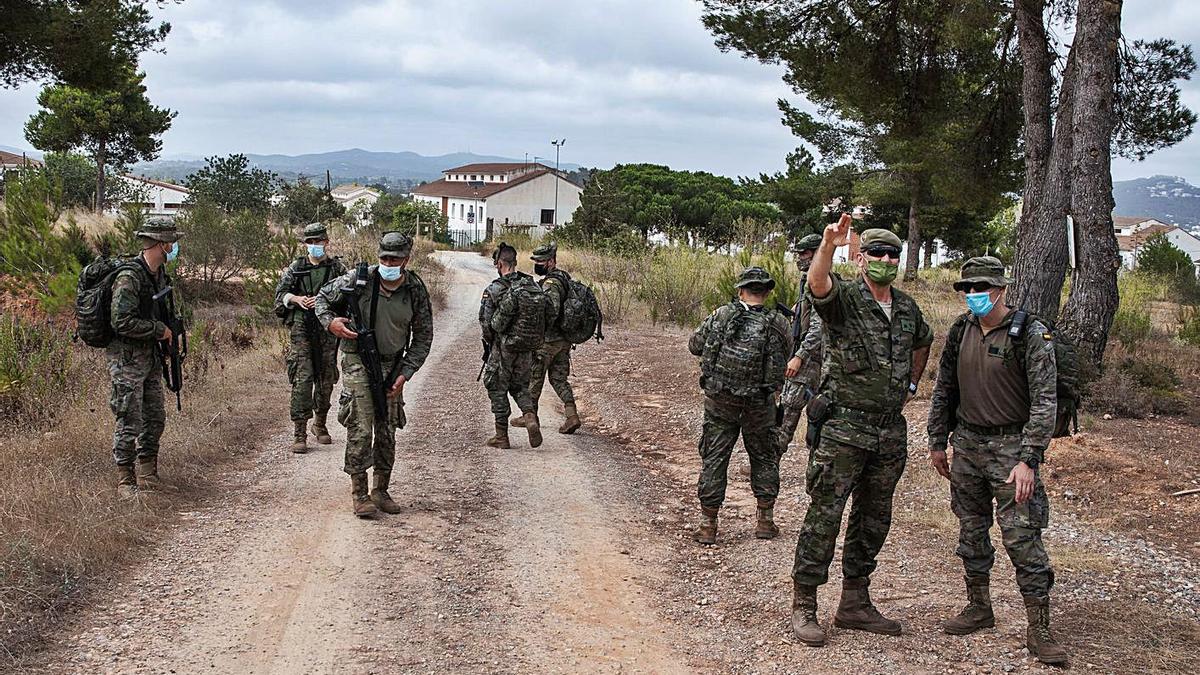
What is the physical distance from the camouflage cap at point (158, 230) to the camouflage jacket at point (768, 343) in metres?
3.74

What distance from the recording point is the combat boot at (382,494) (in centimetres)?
688

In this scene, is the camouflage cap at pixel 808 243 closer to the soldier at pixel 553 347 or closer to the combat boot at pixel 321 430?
the soldier at pixel 553 347

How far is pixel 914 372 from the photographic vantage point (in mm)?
4902

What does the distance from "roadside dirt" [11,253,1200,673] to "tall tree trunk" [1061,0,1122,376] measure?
2.77 m

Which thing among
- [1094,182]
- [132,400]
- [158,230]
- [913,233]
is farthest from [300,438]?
[913,233]

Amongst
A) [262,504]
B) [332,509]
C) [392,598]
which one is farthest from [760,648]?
[262,504]

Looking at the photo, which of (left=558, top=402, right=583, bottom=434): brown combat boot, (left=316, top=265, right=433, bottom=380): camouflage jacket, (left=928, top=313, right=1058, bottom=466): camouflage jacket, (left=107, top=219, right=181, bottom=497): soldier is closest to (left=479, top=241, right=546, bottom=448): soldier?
(left=558, top=402, right=583, bottom=434): brown combat boot

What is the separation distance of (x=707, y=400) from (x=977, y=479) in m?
2.04

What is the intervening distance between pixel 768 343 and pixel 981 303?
1.77 meters

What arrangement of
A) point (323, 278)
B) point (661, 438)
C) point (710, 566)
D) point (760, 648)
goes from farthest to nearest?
point (661, 438), point (323, 278), point (710, 566), point (760, 648)

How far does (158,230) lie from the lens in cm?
683

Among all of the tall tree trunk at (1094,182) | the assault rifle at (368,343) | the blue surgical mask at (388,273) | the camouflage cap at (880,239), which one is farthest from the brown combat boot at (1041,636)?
the tall tree trunk at (1094,182)

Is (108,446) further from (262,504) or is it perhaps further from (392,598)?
(392,598)

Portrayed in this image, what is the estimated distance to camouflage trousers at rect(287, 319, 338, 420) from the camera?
8789mm
